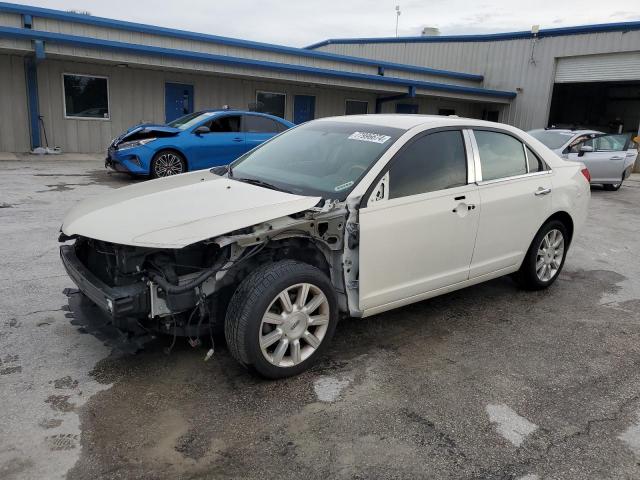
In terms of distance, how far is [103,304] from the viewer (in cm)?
306

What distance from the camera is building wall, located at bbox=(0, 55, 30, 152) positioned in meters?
14.5

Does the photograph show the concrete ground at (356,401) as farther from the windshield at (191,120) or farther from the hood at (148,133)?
the windshield at (191,120)

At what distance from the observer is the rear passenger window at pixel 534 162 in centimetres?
487

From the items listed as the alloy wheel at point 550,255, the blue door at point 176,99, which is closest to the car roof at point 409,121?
the alloy wheel at point 550,255

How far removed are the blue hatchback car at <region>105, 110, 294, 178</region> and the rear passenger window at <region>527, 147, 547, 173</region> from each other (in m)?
7.31

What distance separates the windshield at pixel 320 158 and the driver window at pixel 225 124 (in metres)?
6.92

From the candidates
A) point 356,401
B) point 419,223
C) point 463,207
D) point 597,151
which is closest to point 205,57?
point 597,151

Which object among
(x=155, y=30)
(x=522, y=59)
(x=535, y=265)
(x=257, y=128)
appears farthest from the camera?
(x=522, y=59)

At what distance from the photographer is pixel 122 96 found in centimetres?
1630

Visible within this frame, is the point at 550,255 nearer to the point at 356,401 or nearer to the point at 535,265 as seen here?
the point at 535,265

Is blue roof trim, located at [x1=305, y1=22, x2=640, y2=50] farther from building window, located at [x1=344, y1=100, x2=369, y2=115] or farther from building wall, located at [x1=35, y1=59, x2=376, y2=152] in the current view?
building wall, located at [x1=35, y1=59, x2=376, y2=152]

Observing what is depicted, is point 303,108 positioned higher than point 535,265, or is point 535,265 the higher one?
point 303,108

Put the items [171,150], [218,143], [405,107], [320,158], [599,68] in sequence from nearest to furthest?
[320,158], [171,150], [218,143], [599,68], [405,107]

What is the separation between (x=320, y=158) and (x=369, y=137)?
16.1 inches
